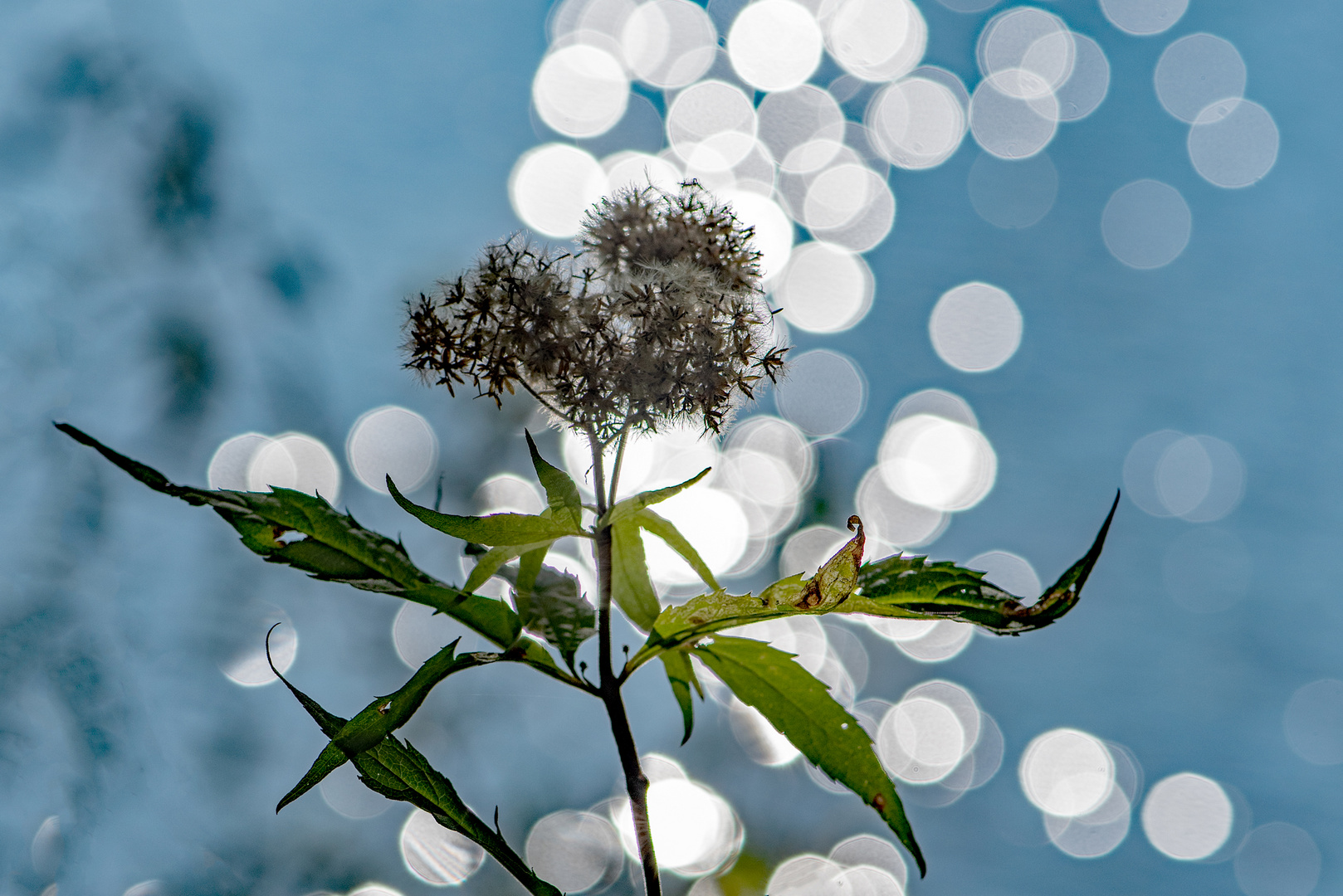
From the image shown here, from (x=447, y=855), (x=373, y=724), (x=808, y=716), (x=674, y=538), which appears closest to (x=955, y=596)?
(x=808, y=716)

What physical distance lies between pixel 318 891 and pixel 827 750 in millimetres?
3483

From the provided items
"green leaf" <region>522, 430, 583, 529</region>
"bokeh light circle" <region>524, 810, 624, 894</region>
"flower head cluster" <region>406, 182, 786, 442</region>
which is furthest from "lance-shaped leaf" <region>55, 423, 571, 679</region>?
"bokeh light circle" <region>524, 810, 624, 894</region>

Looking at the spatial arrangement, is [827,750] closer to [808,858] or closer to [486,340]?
[486,340]

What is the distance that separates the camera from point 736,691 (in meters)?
0.88

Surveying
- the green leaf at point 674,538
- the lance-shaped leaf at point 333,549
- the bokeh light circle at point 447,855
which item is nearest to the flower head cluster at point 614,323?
the green leaf at point 674,538

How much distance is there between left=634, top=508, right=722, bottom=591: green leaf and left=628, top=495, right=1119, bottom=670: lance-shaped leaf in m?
0.05

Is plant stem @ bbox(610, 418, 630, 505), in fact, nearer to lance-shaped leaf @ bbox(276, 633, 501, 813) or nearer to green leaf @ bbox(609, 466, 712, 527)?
green leaf @ bbox(609, 466, 712, 527)

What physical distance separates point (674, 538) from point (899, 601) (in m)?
0.25

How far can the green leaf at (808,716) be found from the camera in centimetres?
77

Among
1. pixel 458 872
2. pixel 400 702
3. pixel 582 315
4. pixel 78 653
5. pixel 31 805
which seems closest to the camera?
pixel 400 702

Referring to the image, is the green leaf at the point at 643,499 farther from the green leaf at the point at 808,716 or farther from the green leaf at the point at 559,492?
the green leaf at the point at 808,716

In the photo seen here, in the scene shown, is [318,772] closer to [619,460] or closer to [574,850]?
[619,460]

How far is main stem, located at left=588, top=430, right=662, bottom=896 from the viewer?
0.79m

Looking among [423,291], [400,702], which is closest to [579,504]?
[400,702]
